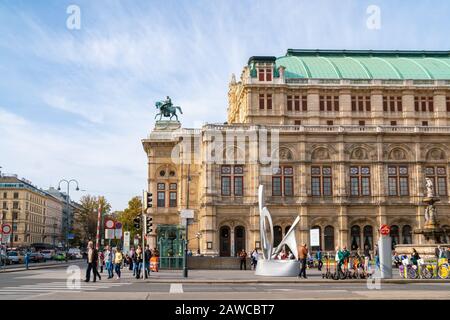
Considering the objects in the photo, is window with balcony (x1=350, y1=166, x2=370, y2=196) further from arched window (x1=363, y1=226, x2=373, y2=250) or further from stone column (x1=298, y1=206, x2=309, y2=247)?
stone column (x1=298, y1=206, x2=309, y2=247)

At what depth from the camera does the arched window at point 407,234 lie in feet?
231

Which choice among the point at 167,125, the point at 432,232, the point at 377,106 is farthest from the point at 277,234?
the point at 167,125

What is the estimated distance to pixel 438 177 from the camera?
7162 centimetres

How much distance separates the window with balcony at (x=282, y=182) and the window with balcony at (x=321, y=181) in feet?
9.80

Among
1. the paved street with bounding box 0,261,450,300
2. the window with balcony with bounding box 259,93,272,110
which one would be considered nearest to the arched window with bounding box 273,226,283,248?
the window with balcony with bounding box 259,93,272,110

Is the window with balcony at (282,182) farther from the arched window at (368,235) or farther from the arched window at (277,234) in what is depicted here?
the arched window at (368,235)

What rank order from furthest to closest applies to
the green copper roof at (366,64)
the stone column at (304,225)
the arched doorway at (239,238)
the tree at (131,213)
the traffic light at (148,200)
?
the tree at (131,213) < the green copper roof at (366,64) < the arched doorway at (239,238) < the stone column at (304,225) < the traffic light at (148,200)

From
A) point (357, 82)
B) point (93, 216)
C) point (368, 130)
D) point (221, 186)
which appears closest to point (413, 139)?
point (368, 130)

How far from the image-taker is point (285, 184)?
70.6 metres

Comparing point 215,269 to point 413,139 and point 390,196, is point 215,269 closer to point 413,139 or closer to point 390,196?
point 390,196

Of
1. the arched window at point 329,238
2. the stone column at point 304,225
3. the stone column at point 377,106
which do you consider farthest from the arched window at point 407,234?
the stone column at point 377,106

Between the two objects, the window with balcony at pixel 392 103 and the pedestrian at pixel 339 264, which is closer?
the pedestrian at pixel 339 264

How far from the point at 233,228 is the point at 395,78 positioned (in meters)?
32.2

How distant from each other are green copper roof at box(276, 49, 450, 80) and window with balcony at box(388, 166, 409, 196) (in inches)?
567
